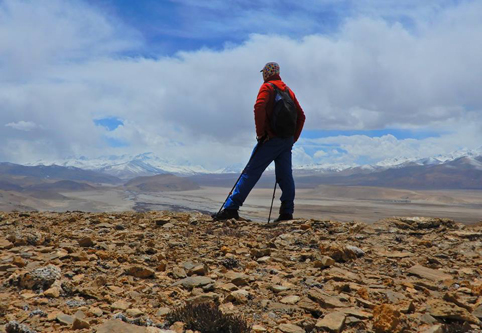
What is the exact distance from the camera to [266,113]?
7.49 m

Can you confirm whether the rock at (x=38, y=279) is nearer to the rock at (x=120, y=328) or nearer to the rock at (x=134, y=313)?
the rock at (x=134, y=313)

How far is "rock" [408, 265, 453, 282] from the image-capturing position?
13.9 ft

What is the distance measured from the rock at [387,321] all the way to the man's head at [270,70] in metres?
5.69

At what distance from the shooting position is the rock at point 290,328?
296cm

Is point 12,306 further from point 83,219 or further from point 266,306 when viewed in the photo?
point 83,219

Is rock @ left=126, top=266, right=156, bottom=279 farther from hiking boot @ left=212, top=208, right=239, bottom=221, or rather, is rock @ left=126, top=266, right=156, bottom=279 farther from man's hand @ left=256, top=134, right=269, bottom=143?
man's hand @ left=256, top=134, right=269, bottom=143

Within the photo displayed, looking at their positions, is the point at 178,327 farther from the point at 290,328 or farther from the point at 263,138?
the point at 263,138

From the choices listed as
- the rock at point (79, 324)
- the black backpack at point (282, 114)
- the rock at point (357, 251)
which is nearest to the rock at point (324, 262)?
the rock at point (357, 251)

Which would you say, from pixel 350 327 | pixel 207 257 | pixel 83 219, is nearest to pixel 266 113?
pixel 207 257

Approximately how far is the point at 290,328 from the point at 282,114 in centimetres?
503

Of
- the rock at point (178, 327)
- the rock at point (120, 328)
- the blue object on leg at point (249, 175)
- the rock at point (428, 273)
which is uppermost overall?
the blue object on leg at point (249, 175)

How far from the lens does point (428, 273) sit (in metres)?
4.36

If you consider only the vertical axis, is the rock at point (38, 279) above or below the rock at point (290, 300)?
above

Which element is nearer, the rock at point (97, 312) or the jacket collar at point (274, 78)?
the rock at point (97, 312)
